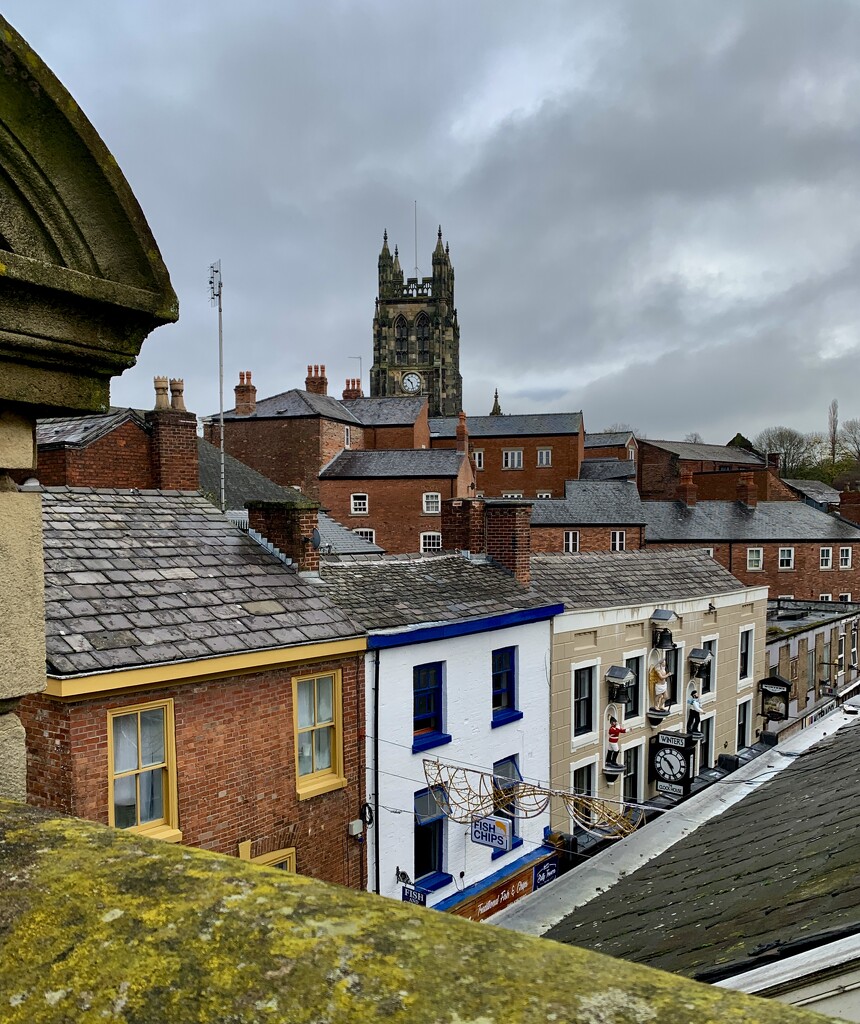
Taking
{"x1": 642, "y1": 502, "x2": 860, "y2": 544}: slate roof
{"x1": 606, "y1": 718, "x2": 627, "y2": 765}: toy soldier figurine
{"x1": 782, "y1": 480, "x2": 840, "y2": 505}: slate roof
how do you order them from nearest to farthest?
1. {"x1": 606, "y1": 718, "x2": 627, "y2": 765}: toy soldier figurine
2. {"x1": 642, "y1": 502, "x2": 860, "y2": 544}: slate roof
3. {"x1": 782, "y1": 480, "x2": 840, "y2": 505}: slate roof

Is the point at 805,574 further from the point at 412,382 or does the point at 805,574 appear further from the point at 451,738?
the point at 412,382

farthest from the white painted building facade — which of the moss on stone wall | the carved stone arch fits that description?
the moss on stone wall

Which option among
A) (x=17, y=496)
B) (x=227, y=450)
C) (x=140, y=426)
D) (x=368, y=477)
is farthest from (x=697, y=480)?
(x=17, y=496)

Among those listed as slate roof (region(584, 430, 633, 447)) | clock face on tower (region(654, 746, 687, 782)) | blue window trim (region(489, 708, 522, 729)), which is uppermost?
slate roof (region(584, 430, 633, 447))

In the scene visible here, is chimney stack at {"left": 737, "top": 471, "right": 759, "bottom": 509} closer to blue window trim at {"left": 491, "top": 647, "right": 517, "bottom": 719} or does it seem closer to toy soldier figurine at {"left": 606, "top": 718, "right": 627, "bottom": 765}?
toy soldier figurine at {"left": 606, "top": 718, "right": 627, "bottom": 765}

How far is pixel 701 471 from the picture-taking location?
66500 mm

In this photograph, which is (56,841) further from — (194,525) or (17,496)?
(194,525)

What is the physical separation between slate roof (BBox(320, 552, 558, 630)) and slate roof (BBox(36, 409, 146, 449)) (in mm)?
9056

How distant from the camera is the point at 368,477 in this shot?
46.1m

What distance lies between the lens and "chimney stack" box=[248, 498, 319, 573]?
1329 centimetres

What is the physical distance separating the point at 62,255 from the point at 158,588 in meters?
9.26

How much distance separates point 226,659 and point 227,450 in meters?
41.0

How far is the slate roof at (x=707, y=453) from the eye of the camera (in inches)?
2648

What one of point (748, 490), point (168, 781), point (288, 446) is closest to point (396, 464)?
point (288, 446)
